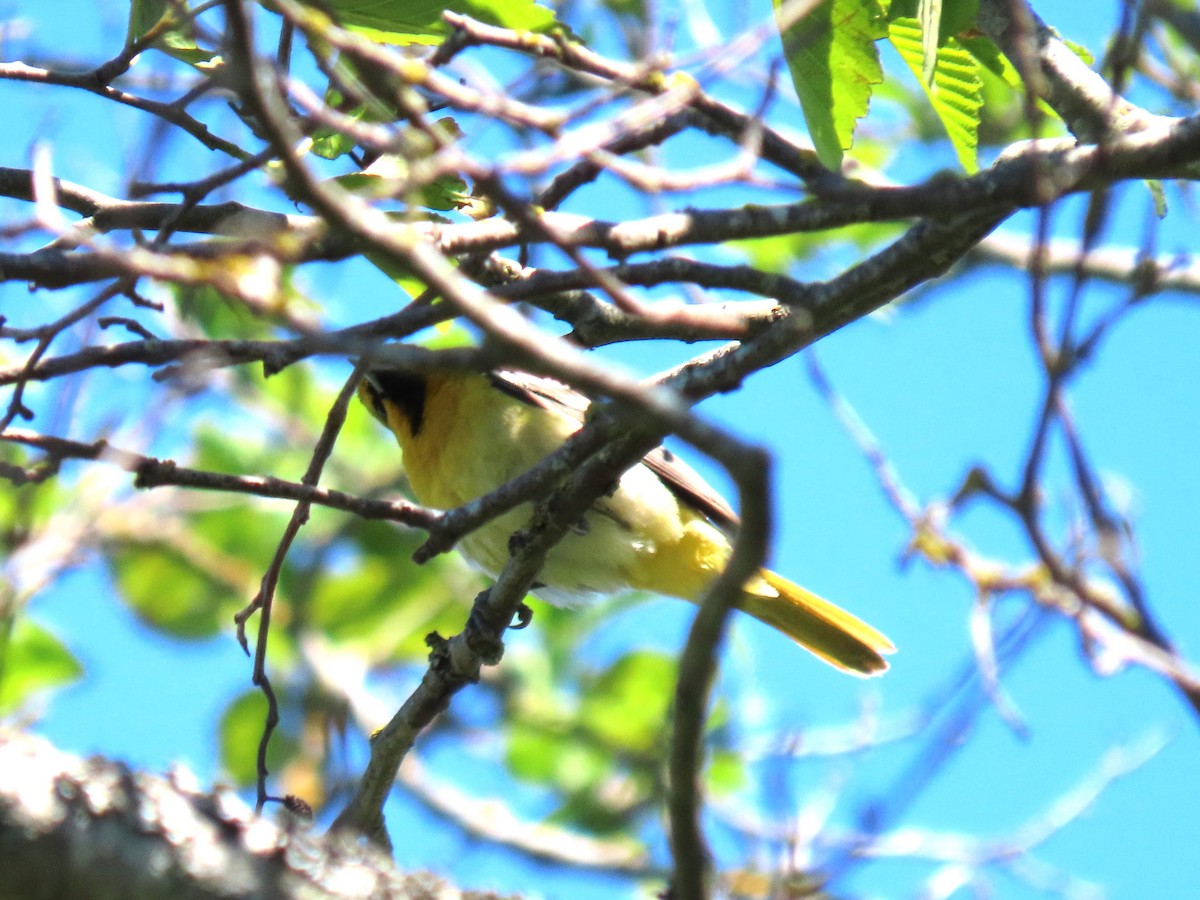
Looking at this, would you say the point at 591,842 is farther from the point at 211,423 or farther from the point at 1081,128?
the point at 1081,128

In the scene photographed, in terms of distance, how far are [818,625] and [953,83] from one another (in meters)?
2.74

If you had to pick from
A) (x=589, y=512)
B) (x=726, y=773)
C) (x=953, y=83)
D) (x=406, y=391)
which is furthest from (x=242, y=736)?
(x=953, y=83)

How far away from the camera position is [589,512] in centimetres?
486

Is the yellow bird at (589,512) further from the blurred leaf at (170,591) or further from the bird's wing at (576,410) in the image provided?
the blurred leaf at (170,591)

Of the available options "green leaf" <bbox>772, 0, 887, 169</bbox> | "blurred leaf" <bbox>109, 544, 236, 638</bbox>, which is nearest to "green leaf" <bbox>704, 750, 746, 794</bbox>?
"blurred leaf" <bbox>109, 544, 236, 638</bbox>

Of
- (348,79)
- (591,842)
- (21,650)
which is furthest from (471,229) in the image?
(591,842)

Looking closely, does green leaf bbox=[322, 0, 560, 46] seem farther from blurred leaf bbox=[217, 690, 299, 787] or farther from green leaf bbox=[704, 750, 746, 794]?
blurred leaf bbox=[217, 690, 299, 787]

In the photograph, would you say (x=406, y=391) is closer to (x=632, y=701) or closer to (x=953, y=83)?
(x=632, y=701)

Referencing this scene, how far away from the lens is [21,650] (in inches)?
215

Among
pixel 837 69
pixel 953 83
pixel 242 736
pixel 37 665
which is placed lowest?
pixel 37 665

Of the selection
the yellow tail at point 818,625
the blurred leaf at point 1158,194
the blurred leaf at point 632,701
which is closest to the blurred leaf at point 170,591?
the blurred leaf at point 632,701

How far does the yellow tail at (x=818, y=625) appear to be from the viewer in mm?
5098

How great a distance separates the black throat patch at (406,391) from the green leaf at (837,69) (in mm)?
2569

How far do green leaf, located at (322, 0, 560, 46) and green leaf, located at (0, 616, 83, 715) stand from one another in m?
3.62
